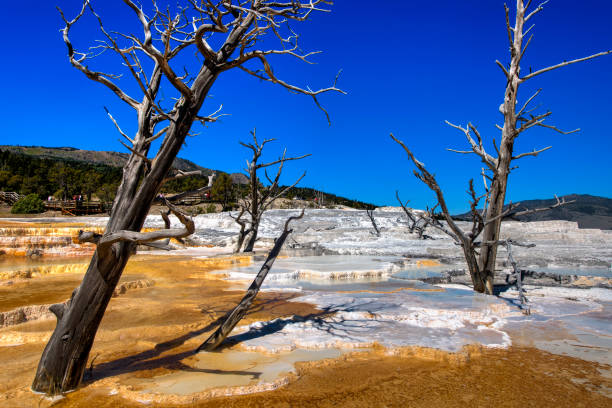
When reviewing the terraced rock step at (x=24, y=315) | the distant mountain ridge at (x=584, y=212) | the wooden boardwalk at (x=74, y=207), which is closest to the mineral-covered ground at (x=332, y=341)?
the terraced rock step at (x=24, y=315)

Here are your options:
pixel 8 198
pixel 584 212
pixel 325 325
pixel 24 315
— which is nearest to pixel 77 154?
pixel 8 198

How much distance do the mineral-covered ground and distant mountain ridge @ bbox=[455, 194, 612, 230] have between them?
1642 cm

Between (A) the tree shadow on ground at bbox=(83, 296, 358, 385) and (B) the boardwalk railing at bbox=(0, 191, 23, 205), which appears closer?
(A) the tree shadow on ground at bbox=(83, 296, 358, 385)

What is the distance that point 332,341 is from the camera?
14.1ft

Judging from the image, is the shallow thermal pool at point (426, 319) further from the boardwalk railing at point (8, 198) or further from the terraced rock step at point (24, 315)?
the boardwalk railing at point (8, 198)

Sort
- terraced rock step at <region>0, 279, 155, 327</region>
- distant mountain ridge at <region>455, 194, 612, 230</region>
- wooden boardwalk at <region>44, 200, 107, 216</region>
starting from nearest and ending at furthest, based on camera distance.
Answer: terraced rock step at <region>0, 279, 155, 327</region>
distant mountain ridge at <region>455, 194, 612, 230</region>
wooden boardwalk at <region>44, 200, 107, 216</region>

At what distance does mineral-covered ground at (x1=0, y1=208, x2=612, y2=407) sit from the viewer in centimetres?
309

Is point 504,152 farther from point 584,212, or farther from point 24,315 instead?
point 584,212

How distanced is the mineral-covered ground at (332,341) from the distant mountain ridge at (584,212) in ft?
53.9

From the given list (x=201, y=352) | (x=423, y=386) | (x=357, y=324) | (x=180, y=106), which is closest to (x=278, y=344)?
(x=201, y=352)

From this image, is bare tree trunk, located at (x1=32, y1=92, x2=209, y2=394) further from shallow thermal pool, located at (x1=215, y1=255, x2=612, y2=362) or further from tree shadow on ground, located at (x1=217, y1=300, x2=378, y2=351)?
shallow thermal pool, located at (x1=215, y1=255, x2=612, y2=362)

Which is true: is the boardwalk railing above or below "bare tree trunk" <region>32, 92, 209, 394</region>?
above

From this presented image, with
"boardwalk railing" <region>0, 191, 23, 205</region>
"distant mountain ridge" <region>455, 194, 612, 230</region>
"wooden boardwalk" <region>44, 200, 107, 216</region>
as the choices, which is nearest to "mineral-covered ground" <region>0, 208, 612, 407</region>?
"distant mountain ridge" <region>455, 194, 612, 230</region>

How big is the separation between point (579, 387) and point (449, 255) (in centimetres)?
967
